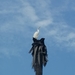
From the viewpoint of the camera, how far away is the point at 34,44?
89.0m

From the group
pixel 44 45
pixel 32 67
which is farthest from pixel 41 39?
pixel 32 67

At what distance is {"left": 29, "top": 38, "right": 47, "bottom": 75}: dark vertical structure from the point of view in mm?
86000

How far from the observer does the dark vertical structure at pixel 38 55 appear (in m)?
86.0

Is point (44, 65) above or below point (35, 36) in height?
below

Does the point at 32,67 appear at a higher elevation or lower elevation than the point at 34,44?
lower

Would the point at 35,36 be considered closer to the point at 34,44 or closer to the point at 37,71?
the point at 34,44

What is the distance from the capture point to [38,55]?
287 feet

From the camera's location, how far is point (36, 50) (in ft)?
288

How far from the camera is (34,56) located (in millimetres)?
87312

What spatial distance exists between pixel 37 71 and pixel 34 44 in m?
6.92

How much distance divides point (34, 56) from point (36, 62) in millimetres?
1598

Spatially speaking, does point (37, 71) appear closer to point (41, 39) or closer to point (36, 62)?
point (36, 62)

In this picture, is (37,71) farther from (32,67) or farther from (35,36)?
(35,36)

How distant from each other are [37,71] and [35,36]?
349 inches
